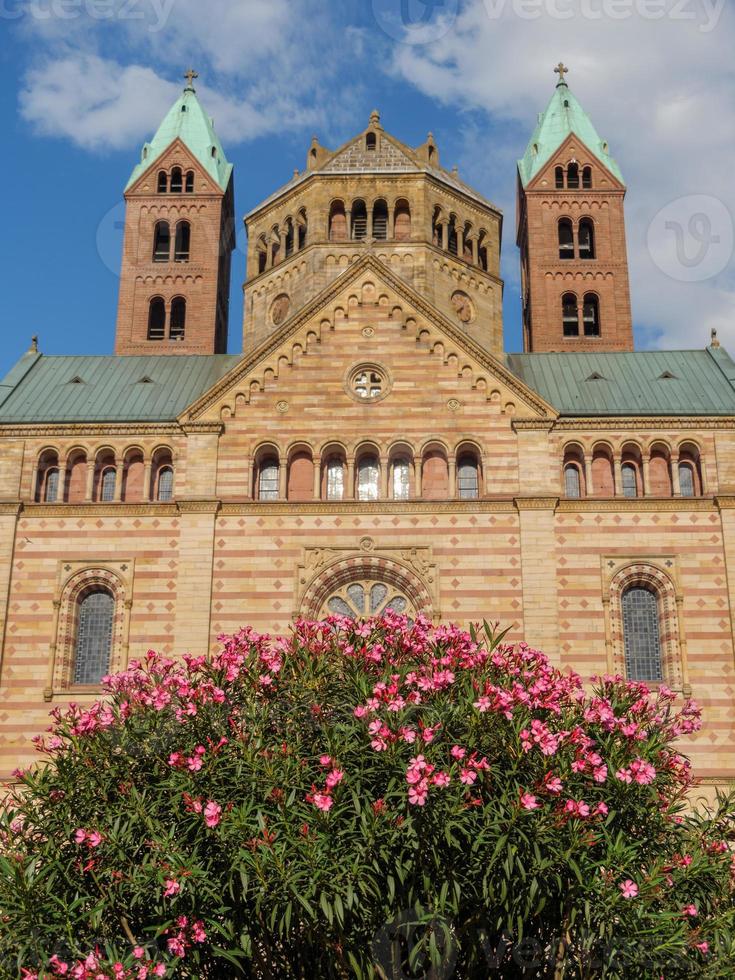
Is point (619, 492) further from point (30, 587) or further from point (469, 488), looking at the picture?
point (30, 587)

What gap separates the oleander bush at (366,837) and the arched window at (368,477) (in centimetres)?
1754

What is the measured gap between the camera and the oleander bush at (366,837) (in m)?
17.8

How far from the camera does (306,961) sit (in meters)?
19.5

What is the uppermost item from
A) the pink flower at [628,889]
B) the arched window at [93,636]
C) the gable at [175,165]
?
the gable at [175,165]

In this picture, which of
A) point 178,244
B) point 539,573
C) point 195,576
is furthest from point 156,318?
point 539,573

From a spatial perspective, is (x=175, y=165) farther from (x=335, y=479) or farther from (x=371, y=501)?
(x=371, y=501)

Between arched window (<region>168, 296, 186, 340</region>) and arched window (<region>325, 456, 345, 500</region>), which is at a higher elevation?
arched window (<region>168, 296, 186, 340</region>)

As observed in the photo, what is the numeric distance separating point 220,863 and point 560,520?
21.3 metres

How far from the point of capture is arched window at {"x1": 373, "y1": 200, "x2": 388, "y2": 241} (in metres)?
48.3

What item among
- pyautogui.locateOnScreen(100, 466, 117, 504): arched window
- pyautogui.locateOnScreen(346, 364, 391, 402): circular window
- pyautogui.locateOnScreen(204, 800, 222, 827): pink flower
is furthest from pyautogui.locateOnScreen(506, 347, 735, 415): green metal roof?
pyautogui.locateOnScreen(204, 800, 222, 827): pink flower

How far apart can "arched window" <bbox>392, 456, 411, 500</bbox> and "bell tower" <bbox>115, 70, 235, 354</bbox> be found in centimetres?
1926

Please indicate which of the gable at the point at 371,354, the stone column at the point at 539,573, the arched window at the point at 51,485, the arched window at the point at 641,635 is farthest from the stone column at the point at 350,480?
the arched window at the point at 51,485

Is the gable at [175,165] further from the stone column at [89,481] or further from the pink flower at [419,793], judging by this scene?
the pink flower at [419,793]

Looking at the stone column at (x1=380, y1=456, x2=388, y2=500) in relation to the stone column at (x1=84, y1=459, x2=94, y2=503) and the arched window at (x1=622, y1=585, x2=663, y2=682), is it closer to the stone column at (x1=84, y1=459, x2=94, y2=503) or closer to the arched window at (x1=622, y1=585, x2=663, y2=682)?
the arched window at (x1=622, y1=585, x2=663, y2=682)
